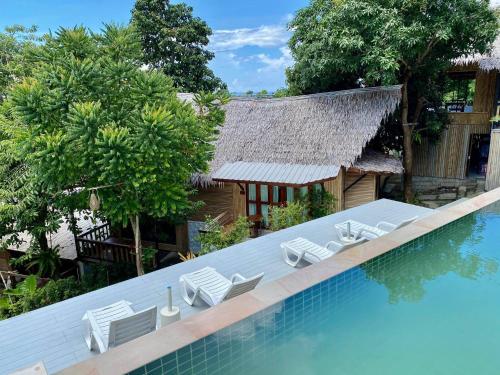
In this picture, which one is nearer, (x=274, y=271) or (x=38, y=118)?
(x=274, y=271)

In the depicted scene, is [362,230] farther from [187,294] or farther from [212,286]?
[187,294]

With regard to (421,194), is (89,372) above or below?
above

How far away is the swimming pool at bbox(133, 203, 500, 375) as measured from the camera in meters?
3.88

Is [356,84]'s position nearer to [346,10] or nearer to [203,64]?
[346,10]

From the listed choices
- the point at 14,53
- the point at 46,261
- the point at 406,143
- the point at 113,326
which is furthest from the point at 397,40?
the point at 14,53

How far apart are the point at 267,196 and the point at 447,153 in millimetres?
8358

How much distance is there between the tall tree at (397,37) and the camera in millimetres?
11281

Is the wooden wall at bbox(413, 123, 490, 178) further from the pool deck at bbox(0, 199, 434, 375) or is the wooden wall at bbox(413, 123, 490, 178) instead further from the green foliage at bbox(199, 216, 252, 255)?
the green foliage at bbox(199, 216, 252, 255)

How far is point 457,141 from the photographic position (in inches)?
598

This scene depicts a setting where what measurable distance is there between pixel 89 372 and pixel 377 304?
3479 millimetres

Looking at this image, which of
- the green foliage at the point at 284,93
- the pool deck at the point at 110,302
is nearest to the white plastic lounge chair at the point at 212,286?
the pool deck at the point at 110,302

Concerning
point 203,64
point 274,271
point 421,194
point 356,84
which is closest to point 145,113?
point 274,271

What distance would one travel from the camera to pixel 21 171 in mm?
9664

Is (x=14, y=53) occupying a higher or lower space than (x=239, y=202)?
higher
